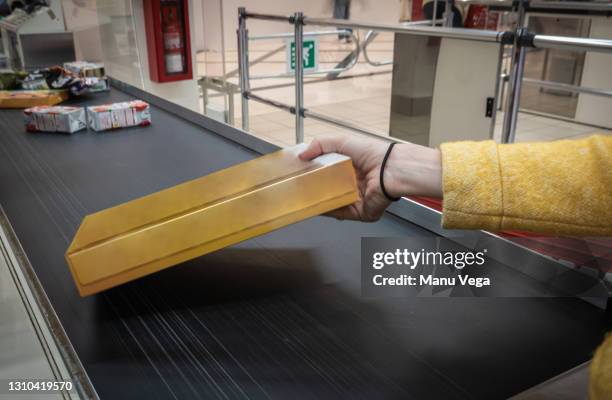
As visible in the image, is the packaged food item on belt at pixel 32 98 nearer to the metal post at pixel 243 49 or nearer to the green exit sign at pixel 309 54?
the metal post at pixel 243 49

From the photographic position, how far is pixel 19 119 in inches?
67.9

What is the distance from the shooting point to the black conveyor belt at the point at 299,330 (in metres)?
0.56

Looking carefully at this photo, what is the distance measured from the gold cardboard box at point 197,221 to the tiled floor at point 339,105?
243cm

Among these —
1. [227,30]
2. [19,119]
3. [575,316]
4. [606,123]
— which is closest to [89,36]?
[19,119]

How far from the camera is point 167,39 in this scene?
3494mm

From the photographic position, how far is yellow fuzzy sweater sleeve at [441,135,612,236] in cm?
56

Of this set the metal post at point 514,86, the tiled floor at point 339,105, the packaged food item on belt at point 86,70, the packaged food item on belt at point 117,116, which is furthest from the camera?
the tiled floor at point 339,105

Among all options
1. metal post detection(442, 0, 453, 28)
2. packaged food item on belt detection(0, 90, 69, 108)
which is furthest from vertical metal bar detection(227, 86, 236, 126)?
packaged food item on belt detection(0, 90, 69, 108)

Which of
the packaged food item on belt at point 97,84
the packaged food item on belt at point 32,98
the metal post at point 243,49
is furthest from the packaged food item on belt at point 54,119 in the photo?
the metal post at point 243,49

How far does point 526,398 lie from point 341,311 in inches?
9.1

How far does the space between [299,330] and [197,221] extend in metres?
0.18

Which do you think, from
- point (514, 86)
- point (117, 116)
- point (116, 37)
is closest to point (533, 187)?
point (514, 86)

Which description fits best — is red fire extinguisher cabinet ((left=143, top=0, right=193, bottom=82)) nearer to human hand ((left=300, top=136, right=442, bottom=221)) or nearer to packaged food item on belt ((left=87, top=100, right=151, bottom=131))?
packaged food item on belt ((left=87, top=100, right=151, bottom=131))

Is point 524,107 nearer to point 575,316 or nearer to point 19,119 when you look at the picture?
point 19,119
